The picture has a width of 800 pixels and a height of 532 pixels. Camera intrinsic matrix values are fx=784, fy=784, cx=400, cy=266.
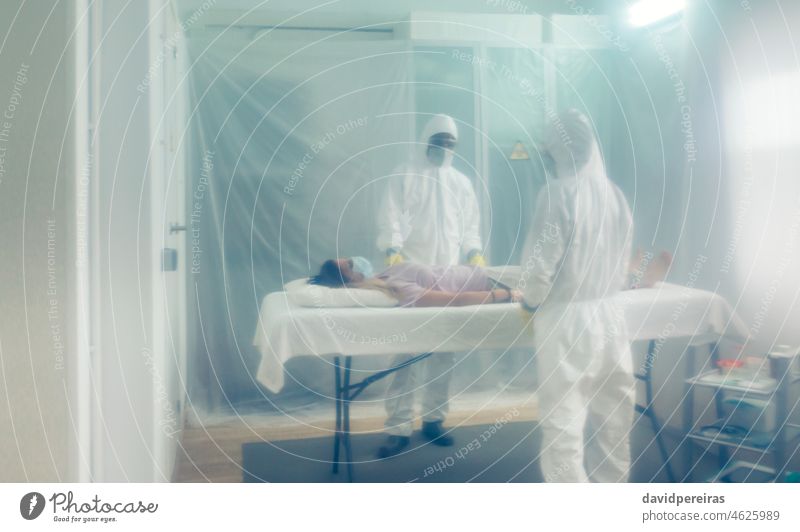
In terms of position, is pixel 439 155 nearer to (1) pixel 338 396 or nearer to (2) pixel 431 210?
(2) pixel 431 210

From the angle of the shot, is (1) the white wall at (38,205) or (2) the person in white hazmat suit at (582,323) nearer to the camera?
(1) the white wall at (38,205)

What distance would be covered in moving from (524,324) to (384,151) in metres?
0.45

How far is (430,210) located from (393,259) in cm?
12

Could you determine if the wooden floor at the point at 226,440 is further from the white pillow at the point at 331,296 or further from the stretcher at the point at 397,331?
the white pillow at the point at 331,296

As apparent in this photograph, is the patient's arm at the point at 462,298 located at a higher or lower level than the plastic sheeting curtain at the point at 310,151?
lower

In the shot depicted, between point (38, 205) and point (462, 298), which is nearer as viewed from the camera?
point (38, 205)

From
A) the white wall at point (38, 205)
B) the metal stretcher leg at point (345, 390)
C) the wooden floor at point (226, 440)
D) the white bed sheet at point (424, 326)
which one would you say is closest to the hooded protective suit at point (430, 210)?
the white bed sheet at point (424, 326)

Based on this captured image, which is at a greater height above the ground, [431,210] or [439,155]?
[439,155]

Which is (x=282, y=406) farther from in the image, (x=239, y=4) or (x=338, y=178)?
(x=239, y=4)

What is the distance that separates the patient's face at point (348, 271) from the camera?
1525 millimetres

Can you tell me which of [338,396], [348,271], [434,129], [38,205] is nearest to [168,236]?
[38,205]

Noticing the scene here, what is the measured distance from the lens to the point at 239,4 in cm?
150

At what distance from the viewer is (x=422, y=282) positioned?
5.08 feet
